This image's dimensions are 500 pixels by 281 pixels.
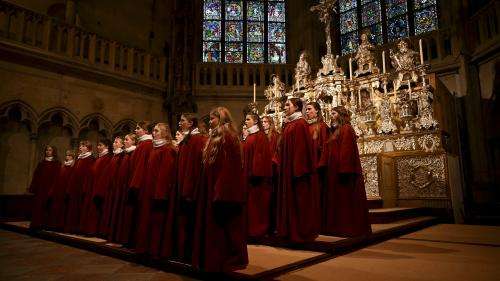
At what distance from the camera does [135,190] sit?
433 cm

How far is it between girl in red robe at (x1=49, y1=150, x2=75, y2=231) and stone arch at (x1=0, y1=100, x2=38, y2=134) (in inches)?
140

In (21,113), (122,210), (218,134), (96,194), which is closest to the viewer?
(218,134)

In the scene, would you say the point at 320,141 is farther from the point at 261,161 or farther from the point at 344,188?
the point at 261,161

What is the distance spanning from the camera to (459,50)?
410 inches

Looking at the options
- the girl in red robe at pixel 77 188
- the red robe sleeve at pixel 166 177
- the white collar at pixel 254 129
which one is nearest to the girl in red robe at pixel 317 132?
the white collar at pixel 254 129

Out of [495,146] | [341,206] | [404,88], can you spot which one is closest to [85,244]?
[341,206]

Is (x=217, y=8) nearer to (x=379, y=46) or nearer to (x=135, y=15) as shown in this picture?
(x=135, y=15)

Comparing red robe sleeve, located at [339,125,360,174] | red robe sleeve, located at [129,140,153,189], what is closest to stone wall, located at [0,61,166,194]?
red robe sleeve, located at [129,140,153,189]

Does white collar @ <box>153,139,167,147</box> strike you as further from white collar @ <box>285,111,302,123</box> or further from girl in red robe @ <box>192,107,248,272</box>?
white collar @ <box>285,111,302,123</box>

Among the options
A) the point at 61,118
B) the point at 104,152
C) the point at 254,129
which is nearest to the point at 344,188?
the point at 254,129

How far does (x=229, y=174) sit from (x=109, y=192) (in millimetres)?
2860

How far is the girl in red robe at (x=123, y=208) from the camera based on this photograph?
446 centimetres

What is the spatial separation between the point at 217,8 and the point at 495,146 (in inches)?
454

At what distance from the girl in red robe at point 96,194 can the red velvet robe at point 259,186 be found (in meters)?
2.41
